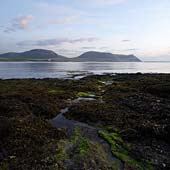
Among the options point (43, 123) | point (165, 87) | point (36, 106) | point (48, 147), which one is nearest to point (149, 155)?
point (48, 147)

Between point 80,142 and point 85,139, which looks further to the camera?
point 85,139

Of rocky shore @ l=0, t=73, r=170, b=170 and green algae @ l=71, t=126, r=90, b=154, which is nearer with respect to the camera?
rocky shore @ l=0, t=73, r=170, b=170

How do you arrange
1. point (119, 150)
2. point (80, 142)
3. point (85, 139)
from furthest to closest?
1. point (85, 139)
2. point (80, 142)
3. point (119, 150)

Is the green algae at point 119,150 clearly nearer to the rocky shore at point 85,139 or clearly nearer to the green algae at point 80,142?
the rocky shore at point 85,139

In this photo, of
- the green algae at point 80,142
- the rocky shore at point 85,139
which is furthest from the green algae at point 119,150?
the green algae at point 80,142

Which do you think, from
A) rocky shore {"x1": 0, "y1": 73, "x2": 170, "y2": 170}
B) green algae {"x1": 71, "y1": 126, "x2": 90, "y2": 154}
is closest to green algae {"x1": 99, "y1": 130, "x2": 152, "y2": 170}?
rocky shore {"x1": 0, "y1": 73, "x2": 170, "y2": 170}

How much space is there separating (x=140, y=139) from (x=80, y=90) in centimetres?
1895

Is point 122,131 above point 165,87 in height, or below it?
below

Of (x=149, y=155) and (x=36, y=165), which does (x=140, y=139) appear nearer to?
(x=149, y=155)

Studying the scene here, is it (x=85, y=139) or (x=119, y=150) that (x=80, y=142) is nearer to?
(x=85, y=139)

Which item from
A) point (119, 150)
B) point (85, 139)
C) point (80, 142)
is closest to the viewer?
point (119, 150)

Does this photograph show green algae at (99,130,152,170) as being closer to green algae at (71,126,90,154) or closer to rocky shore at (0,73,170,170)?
rocky shore at (0,73,170,170)

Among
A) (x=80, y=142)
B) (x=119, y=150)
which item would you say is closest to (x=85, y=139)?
(x=80, y=142)

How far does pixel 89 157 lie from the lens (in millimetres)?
9320
